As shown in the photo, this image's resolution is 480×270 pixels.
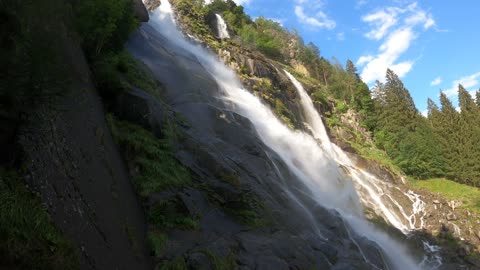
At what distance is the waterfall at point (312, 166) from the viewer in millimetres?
23641

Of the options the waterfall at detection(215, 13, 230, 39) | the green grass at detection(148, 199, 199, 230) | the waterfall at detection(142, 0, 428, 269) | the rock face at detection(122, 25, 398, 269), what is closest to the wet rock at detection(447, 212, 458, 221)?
the waterfall at detection(142, 0, 428, 269)

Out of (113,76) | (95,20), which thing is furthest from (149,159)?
(95,20)

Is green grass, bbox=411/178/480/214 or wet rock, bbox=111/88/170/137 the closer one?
wet rock, bbox=111/88/170/137

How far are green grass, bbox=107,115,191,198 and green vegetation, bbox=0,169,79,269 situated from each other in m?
5.11

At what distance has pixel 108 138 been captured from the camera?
11.4 metres

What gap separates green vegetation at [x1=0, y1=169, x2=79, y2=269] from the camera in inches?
223

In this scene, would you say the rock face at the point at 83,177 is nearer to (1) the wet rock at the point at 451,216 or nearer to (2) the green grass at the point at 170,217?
(2) the green grass at the point at 170,217

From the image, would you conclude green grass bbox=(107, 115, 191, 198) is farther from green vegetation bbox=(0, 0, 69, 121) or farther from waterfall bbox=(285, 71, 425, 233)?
waterfall bbox=(285, 71, 425, 233)

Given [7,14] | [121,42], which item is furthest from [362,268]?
[121,42]

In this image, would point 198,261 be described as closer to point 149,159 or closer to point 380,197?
point 149,159

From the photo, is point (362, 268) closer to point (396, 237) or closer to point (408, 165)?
point (396, 237)

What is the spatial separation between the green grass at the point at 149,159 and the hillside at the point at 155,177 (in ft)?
0.13

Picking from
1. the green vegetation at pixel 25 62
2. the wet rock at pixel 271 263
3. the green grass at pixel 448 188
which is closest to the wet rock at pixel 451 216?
the green grass at pixel 448 188

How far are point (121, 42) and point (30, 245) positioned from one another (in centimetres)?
1424
